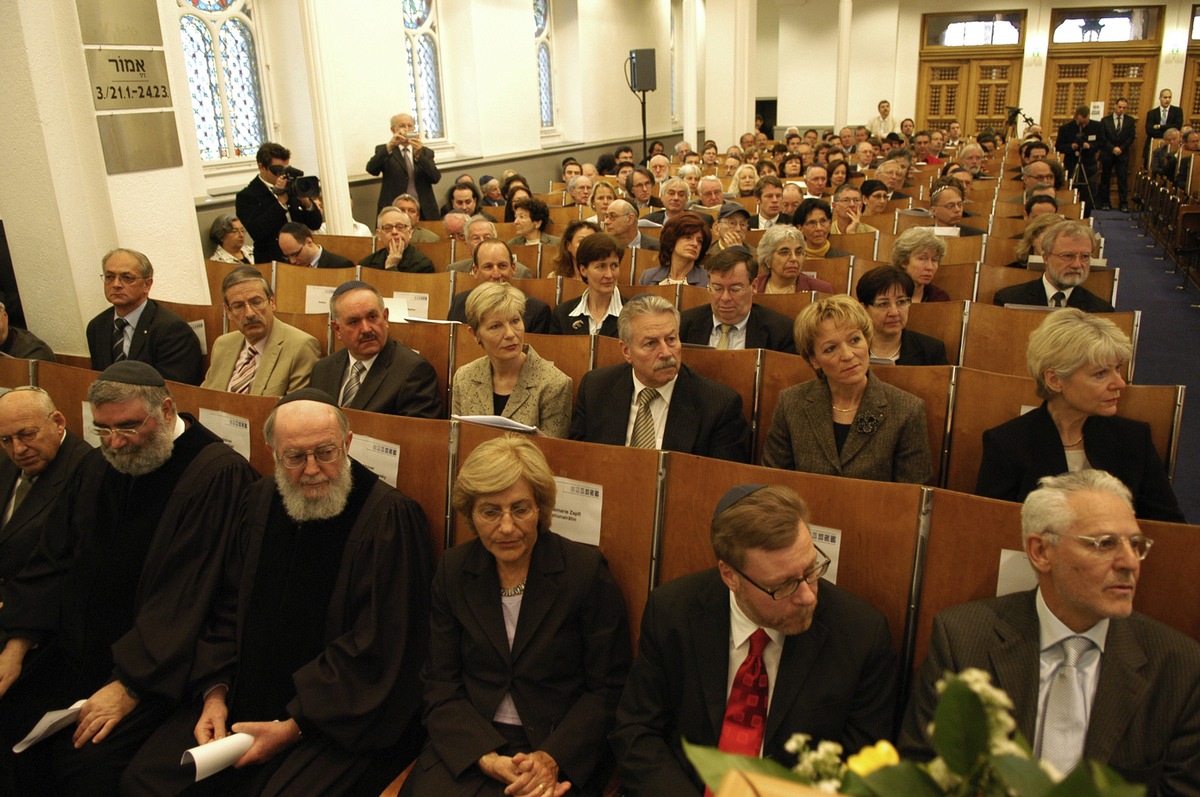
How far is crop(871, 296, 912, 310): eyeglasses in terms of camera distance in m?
3.50

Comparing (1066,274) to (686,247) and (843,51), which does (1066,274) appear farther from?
(843,51)

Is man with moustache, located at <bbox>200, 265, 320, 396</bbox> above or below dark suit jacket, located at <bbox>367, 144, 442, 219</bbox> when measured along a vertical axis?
below

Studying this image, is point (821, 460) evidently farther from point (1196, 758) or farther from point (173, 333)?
point (173, 333)

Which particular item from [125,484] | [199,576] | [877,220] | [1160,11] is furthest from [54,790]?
[1160,11]

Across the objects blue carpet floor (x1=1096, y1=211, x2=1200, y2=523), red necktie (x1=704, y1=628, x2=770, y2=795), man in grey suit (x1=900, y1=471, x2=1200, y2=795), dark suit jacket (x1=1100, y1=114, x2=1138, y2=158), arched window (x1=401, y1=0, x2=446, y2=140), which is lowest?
blue carpet floor (x1=1096, y1=211, x2=1200, y2=523)

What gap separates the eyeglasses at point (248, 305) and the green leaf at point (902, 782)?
3657 mm

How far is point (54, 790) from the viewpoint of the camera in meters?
2.44

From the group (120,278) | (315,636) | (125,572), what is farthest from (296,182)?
(315,636)

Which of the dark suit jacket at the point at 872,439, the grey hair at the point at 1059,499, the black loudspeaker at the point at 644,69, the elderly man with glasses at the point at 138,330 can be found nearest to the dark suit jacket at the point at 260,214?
the elderly man with glasses at the point at 138,330

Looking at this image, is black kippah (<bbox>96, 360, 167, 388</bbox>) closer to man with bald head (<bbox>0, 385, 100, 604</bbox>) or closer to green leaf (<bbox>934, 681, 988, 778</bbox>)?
man with bald head (<bbox>0, 385, 100, 604</bbox>)

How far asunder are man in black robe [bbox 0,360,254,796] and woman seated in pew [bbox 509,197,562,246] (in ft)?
13.0

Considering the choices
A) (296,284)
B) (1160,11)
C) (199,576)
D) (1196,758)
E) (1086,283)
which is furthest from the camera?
(1160,11)

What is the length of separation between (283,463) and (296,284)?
342cm

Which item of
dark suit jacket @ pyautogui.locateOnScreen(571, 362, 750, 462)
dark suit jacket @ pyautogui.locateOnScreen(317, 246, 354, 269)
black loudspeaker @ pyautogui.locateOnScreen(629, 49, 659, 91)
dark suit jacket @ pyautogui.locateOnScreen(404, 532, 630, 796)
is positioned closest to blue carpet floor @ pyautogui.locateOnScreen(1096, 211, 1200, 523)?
dark suit jacket @ pyautogui.locateOnScreen(571, 362, 750, 462)
